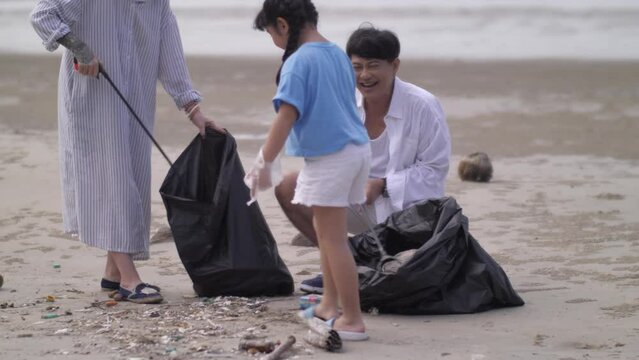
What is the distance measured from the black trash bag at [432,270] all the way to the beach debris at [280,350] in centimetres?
82

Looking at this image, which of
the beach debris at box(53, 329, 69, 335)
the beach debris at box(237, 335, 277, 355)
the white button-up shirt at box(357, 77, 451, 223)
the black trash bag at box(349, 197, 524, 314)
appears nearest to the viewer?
the beach debris at box(237, 335, 277, 355)

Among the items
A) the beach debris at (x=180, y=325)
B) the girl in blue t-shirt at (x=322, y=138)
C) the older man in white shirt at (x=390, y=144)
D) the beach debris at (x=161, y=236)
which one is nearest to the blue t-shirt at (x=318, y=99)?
the girl in blue t-shirt at (x=322, y=138)

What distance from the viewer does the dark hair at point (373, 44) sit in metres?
5.38

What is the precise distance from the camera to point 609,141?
36.2 feet

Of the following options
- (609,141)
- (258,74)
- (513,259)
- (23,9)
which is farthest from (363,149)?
(23,9)

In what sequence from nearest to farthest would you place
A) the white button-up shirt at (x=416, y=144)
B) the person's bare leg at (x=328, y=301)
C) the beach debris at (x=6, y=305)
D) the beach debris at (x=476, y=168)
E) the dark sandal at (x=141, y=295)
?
the person's bare leg at (x=328, y=301), the beach debris at (x=6, y=305), the dark sandal at (x=141, y=295), the white button-up shirt at (x=416, y=144), the beach debris at (x=476, y=168)

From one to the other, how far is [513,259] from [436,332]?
1.71 m

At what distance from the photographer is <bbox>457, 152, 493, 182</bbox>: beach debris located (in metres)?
8.91

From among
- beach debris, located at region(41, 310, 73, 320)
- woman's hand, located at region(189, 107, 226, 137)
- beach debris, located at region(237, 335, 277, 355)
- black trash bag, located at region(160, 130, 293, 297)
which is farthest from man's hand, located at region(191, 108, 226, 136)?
beach debris, located at region(237, 335, 277, 355)

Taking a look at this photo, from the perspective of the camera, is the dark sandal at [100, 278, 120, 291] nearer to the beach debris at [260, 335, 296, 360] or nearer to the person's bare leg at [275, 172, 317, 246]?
the person's bare leg at [275, 172, 317, 246]

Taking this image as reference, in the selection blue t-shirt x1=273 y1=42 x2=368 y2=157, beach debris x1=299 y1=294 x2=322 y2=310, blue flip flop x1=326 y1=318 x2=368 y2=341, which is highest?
blue t-shirt x1=273 y1=42 x2=368 y2=157

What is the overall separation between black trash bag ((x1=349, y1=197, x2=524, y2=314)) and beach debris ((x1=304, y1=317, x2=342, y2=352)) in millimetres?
603

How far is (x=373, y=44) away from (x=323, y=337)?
5.23ft

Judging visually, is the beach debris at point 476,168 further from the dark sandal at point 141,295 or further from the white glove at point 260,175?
the white glove at point 260,175
